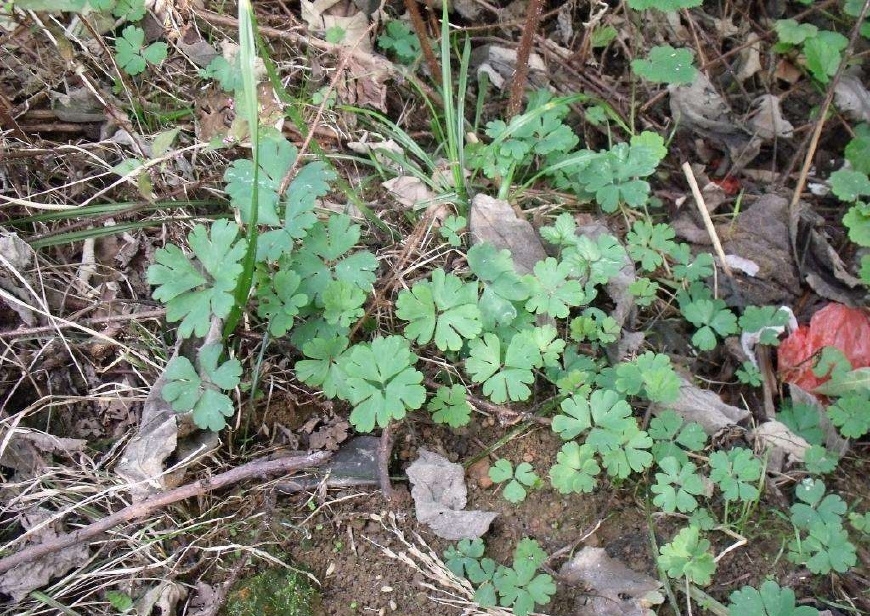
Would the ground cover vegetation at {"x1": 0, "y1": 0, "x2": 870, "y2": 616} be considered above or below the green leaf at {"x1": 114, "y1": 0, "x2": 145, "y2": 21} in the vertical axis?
below

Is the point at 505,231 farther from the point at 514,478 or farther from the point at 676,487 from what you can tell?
the point at 676,487

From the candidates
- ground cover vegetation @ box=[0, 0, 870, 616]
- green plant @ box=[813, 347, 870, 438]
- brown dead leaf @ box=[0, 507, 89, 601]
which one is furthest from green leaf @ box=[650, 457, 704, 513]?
brown dead leaf @ box=[0, 507, 89, 601]

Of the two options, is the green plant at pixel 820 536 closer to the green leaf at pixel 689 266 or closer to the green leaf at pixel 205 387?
the green leaf at pixel 689 266

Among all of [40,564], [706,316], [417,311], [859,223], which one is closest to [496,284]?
[417,311]

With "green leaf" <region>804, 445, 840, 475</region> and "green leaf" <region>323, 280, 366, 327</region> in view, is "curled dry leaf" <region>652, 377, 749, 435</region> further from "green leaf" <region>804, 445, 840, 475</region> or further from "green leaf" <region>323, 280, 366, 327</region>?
"green leaf" <region>323, 280, 366, 327</region>

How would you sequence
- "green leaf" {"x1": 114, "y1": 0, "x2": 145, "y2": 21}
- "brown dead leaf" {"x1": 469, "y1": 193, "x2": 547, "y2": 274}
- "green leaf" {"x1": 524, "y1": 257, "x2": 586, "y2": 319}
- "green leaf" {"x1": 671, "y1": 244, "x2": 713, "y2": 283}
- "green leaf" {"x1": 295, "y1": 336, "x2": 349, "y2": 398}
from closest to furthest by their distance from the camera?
"green leaf" {"x1": 295, "y1": 336, "x2": 349, "y2": 398}
"green leaf" {"x1": 524, "y1": 257, "x2": 586, "y2": 319}
"brown dead leaf" {"x1": 469, "y1": 193, "x2": 547, "y2": 274}
"green leaf" {"x1": 114, "y1": 0, "x2": 145, "y2": 21}
"green leaf" {"x1": 671, "y1": 244, "x2": 713, "y2": 283}

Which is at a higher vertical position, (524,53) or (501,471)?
(524,53)

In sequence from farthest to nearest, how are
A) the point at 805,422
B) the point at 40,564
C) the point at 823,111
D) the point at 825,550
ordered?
the point at 823,111, the point at 805,422, the point at 825,550, the point at 40,564

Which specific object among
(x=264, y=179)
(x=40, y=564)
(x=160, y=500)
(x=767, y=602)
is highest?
(x=264, y=179)
